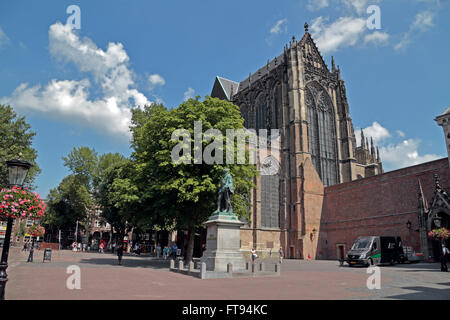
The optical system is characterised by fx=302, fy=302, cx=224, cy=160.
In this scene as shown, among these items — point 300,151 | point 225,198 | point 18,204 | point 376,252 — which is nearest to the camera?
point 18,204

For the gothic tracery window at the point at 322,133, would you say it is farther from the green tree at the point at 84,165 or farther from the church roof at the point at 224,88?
the green tree at the point at 84,165

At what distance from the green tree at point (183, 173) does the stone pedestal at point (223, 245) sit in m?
3.21

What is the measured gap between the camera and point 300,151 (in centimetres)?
4256

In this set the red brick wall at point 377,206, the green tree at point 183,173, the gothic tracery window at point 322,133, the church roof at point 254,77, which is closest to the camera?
the green tree at point 183,173

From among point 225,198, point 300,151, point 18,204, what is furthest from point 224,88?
point 18,204

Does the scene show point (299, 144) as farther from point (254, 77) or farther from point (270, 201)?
point (254, 77)

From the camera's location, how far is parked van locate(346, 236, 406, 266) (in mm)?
22134

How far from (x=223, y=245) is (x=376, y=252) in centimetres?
1392

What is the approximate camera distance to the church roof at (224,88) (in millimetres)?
63850

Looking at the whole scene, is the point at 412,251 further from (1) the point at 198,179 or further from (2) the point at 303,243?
(1) the point at 198,179

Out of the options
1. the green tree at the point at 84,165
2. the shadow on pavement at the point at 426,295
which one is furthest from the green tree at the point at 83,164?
the shadow on pavement at the point at 426,295

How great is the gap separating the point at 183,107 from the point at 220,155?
496cm
